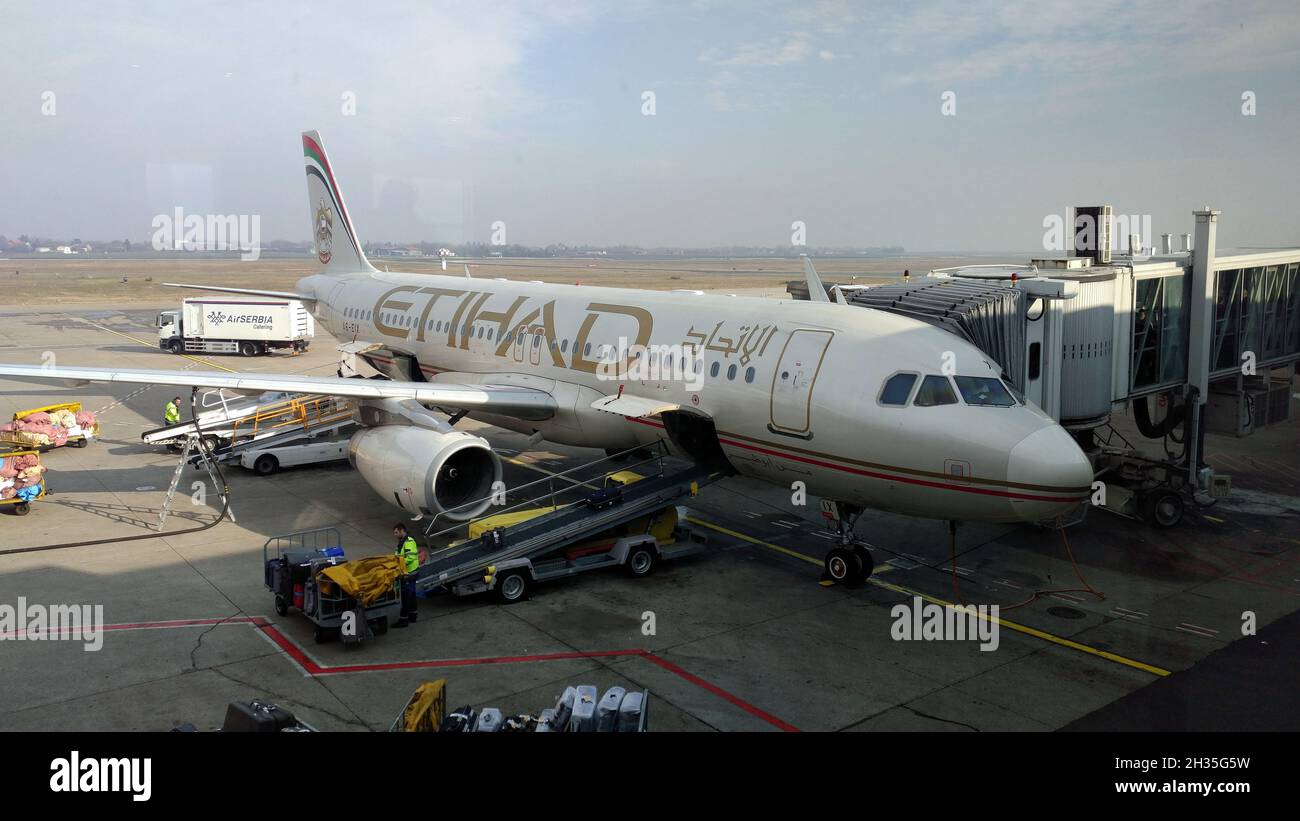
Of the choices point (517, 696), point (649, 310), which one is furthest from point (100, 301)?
point (517, 696)

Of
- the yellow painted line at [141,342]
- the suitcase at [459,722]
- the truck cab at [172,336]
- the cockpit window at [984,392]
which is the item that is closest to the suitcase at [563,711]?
the suitcase at [459,722]

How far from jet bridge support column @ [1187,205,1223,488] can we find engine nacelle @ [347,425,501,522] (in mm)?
15561

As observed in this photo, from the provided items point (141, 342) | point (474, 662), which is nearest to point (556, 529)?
point (474, 662)

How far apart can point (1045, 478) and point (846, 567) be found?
4111 mm

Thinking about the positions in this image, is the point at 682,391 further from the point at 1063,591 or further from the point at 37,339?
the point at 37,339

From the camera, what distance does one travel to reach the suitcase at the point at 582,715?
10.1 meters

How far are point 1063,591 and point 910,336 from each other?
5.42 meters

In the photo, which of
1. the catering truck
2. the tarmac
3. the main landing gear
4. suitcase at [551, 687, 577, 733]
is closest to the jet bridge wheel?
the main landing gear

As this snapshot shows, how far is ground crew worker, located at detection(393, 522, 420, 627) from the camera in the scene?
1482 centimetres

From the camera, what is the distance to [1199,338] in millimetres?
22078

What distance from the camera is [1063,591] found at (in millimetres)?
16766

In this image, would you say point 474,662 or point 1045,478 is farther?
point 1045,478

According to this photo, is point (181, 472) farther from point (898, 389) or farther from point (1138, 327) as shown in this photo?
point (1138, 327)
